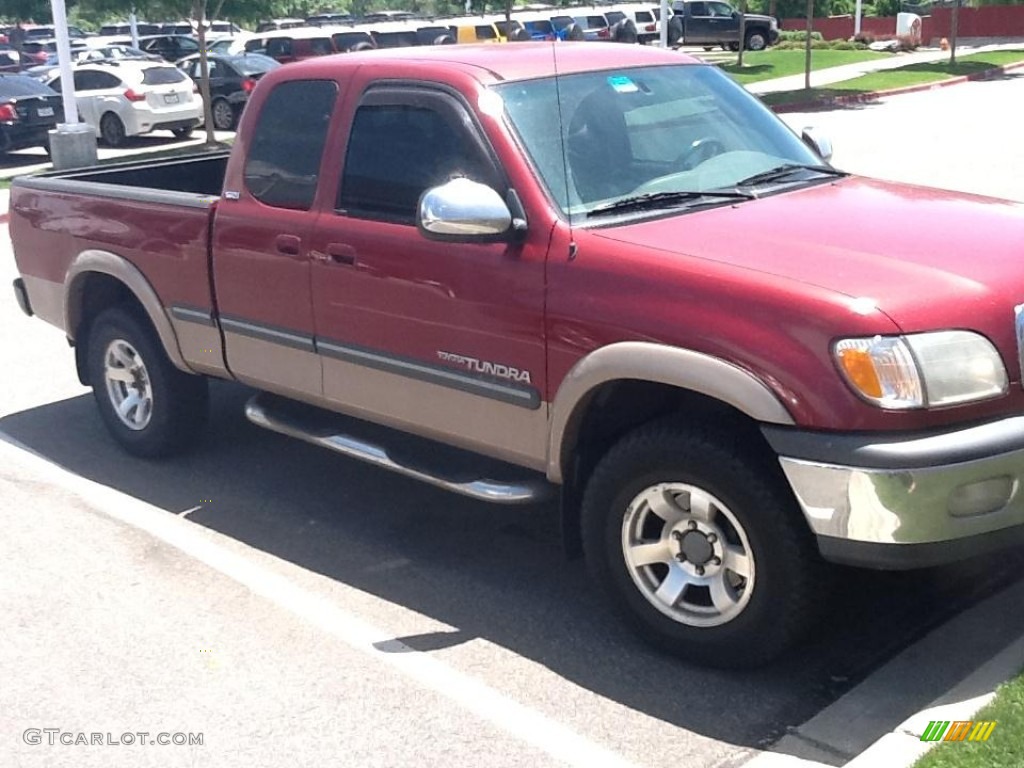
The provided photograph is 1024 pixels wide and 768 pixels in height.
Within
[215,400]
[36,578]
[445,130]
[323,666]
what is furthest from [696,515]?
[215,400]

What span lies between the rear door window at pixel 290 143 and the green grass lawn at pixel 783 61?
2617cm

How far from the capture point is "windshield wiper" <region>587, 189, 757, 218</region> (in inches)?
183

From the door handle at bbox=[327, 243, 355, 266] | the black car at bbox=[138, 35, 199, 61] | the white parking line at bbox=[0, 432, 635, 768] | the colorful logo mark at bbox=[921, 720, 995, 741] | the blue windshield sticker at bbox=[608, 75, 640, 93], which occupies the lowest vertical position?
the white parking line at bbox=[0, 432, 635, 768]

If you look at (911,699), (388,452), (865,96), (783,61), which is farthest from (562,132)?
(783,61)

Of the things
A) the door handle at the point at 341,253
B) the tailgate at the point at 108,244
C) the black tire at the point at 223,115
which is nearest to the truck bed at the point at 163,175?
the tailgate at the point at 108,244

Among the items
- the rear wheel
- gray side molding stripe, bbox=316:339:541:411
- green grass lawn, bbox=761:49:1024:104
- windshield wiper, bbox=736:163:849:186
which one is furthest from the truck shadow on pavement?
green grass lawn, bbox=761:49:1024:104

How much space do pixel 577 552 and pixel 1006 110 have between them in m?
21.1

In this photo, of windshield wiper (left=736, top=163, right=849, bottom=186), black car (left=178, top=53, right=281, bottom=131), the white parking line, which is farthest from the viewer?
black car (left=178, top=53, right=281, bottom=131)

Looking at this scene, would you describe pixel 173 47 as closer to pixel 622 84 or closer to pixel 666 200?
pixel 622 84

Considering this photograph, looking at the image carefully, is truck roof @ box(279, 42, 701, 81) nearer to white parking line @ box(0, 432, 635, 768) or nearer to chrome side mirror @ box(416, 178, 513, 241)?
chrome side mirror @ box(416, 178, 513, 241)

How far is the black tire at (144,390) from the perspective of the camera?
650 cm

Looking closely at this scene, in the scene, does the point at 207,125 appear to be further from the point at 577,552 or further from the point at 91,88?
the point at 577,552

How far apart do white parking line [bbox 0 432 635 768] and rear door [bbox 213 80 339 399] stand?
2.53 ft

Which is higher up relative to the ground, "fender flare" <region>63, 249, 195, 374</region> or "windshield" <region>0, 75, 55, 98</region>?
"windshield" <region>0, 75, 55, 98</region>
